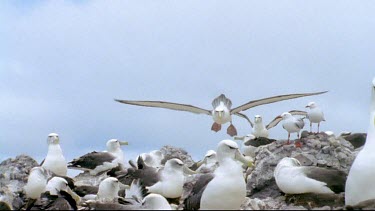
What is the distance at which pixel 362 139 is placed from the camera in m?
22.5

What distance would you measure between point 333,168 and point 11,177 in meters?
7.50

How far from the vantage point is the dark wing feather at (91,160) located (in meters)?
23.7

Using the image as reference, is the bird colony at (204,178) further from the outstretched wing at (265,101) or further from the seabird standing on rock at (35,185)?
the outstretched wing at (265,101)

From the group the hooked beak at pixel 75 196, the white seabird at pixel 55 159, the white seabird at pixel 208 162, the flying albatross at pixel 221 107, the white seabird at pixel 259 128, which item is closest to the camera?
the hooked beak at pixel 75 196

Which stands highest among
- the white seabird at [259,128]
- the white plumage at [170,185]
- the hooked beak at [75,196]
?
the white seabird at [259,128]

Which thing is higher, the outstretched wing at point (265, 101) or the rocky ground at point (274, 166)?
the outstretched wing at point (265, 101)

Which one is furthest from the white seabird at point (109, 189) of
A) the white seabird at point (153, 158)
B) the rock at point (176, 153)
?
the rock at point (176, 153)

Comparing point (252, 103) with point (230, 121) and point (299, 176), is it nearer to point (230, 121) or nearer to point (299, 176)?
point (230, 121)

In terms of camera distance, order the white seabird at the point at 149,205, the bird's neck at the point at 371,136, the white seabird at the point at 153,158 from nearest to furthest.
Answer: the white seabird at the point at 149,205, the bird's neck at the point at 371,136, the white seabird at the point at 153,158

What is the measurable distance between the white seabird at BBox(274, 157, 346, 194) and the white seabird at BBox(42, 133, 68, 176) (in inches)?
296

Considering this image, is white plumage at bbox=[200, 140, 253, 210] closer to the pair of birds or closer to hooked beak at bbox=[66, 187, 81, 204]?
hooked beak at bbox=[66, 187, 81, 204]

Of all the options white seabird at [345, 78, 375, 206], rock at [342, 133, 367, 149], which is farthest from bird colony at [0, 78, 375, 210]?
rock at [342, 133, 367, 149]

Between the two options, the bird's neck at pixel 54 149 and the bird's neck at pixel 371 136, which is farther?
the bird's neck at pixel 54 149

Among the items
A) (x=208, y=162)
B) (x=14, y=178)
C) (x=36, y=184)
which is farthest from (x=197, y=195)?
(x=208, y=162)
